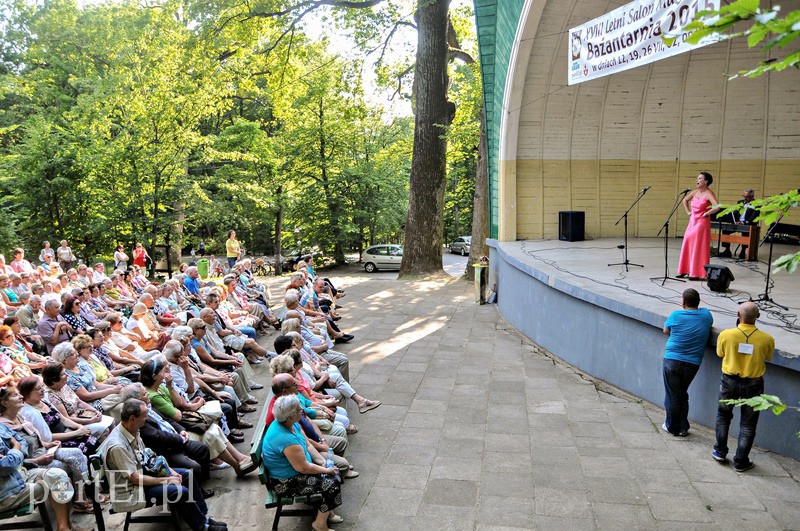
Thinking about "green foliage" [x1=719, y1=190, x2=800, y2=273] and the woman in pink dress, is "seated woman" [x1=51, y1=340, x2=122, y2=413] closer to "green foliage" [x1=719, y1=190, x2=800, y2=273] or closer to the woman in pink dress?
"green foliage" [x1=719, y1=190, x2=800, y2=273]

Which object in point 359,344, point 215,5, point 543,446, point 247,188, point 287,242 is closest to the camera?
point 543,446

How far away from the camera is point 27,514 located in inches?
165

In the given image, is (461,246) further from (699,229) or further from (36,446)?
(36,446)

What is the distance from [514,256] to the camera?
35.0ft

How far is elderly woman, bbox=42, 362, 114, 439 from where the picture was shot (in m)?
4.95

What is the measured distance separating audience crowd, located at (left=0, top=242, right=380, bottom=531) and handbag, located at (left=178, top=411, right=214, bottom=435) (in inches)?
0.5

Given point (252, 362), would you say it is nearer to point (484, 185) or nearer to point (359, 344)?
point (359, 344)

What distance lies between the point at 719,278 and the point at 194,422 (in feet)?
20.8

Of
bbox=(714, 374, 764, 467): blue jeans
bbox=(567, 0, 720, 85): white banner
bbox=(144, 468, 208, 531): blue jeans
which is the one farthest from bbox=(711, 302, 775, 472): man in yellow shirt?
bbox=(144, 468, 208, 531): blue jeans

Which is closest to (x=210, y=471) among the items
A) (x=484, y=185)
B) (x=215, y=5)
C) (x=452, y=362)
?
(x=452, y=362)

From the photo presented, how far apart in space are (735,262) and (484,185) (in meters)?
7.87

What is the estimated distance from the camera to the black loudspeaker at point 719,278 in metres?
7.46

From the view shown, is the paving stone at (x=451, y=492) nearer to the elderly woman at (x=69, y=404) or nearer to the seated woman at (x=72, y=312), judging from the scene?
the elderly woman at (x=69, y=404)

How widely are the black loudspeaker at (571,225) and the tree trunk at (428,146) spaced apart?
4.87 meters
